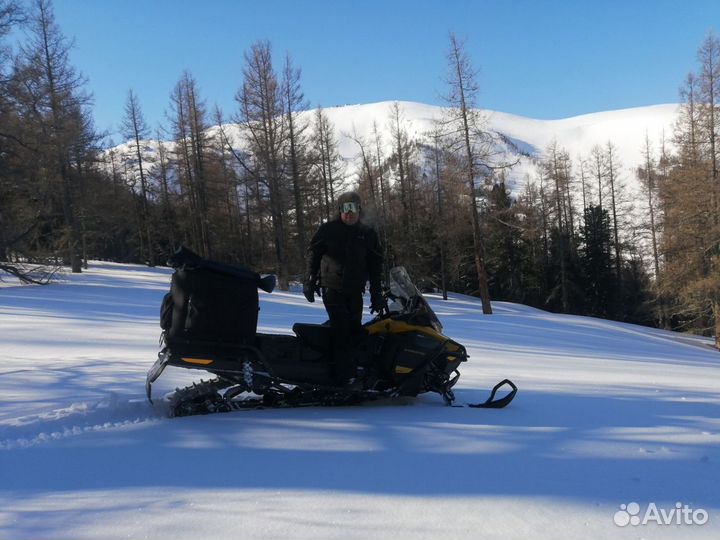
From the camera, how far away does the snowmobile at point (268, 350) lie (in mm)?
3727

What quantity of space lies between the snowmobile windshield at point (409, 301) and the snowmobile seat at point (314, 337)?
0.74 m

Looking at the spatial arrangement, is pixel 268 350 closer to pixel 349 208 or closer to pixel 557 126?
pixel 349 208

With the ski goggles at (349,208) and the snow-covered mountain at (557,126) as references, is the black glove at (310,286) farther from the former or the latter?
the snow-covered mountain at (557,126)

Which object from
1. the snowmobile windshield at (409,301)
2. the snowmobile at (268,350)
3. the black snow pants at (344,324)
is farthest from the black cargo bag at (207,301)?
the snowmobile windshield at (409,301)

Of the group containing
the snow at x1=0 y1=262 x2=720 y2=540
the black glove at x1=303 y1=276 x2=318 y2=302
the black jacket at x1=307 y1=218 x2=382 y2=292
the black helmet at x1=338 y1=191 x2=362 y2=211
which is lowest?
the snow at x1=0 y1=262 x2=720 y2=540

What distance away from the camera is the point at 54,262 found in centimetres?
984

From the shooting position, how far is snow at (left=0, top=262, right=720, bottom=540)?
223 centimetres

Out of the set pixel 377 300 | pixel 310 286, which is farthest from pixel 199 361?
pixel 377 300

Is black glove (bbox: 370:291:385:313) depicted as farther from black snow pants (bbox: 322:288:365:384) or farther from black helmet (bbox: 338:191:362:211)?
black helmet (bbox: 338:191:362:211)

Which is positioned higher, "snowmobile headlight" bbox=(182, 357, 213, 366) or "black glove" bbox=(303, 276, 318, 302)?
"black glove" bbox=(303, 276, 318, 302)

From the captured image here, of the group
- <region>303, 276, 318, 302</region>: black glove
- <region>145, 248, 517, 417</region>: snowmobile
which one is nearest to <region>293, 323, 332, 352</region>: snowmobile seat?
<region>145, 248, 517, 417</region>: snowmobile

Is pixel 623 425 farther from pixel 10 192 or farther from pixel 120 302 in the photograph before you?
pixel 120 302

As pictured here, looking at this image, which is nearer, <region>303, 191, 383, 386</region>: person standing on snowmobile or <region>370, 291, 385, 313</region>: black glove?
<region>303, 191, 383, 386</region>: person standing on snowmobile

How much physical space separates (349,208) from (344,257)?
412 millimetres
